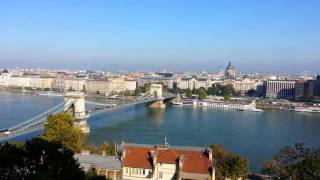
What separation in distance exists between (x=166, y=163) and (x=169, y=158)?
6cm

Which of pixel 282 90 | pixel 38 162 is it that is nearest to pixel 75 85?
pixel 282 90

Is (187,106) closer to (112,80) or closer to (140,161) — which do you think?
(112,80)

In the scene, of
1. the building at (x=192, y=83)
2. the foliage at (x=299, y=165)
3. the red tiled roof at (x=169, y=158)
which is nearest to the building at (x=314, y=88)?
the building at (x=192, y=83)

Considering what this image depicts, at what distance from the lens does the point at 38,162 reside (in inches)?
137

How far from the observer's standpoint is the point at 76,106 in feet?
43.6

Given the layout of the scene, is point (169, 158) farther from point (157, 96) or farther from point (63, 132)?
point (157, 96)

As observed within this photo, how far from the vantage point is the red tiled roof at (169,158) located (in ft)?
15.8

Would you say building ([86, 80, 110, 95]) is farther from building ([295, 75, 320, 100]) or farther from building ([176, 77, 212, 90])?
building ([295, 75, 320, 100])

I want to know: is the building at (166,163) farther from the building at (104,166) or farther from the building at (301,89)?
the building at (301,89)

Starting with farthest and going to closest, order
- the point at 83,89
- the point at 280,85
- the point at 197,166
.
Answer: the point at 83,89
the point at 280,85
the point at 197,166

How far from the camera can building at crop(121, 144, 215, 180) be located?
477 centimetres

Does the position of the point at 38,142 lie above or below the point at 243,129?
above

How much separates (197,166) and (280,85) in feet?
81.5

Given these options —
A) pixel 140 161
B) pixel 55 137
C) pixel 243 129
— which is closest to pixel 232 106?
pixel 243 129
